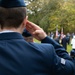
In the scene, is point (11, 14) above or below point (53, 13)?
above

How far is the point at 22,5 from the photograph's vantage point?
92.7 inches

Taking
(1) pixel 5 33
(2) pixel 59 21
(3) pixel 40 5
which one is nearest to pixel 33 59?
(1) pixel 5 33

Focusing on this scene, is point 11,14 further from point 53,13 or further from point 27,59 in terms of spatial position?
point 53,13

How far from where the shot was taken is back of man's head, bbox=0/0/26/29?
7.51 feet

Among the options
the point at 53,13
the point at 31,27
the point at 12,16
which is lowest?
the point at 53,13

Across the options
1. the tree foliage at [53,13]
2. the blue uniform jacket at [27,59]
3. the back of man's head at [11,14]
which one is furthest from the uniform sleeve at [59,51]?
the tree foliage at [53,13]

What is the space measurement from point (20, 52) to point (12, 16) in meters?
0.26

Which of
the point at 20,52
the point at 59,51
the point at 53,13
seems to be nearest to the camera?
the point at 20,52

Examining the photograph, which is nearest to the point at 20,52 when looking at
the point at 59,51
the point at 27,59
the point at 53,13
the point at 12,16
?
the point at 27,59

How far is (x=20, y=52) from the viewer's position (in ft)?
7.41

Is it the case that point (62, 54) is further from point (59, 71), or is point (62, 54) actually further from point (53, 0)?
point (53, 0)

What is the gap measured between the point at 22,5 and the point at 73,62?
22.8 inches

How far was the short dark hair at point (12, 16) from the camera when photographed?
2287 mm

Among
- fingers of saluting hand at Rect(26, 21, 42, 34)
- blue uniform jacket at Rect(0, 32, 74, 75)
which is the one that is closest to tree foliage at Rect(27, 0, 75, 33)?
fingers of saluting hand at Rect(26, 21, 42, 34)
